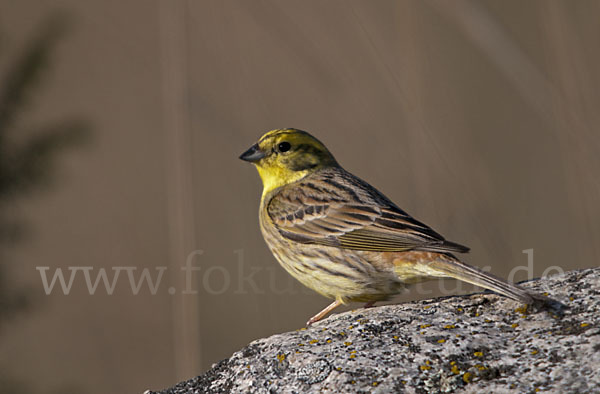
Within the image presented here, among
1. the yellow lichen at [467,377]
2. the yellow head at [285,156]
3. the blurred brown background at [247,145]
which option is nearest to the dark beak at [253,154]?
the yellow head at [285,156]

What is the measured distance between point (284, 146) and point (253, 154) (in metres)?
0.18

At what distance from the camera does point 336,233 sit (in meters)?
3.22

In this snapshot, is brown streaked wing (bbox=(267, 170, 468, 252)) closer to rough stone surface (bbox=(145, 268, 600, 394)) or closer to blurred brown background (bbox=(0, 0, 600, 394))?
blurred brown background (bbox=(0, 0, 600, 394))

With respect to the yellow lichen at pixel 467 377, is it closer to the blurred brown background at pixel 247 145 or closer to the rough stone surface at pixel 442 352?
the rough stone surface at pixel 442 352

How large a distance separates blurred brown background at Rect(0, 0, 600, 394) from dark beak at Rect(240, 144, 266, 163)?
0.14 meters

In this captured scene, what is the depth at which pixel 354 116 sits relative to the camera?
12.9 ft

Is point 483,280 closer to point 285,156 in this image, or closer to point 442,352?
point 442,352

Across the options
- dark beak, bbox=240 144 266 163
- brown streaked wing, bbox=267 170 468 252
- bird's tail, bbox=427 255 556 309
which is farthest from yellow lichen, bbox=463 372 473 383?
dark beak, bbox=240 144 266 163

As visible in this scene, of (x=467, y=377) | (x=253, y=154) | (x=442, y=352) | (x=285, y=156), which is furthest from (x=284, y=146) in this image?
(x=467, y=377)

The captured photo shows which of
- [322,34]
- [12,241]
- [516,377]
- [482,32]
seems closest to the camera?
[516,377]

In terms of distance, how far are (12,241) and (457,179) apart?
7.16 feet

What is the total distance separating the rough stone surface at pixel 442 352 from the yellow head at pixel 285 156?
5.03ft

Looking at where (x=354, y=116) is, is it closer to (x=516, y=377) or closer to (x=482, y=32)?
(x=482, y=32)

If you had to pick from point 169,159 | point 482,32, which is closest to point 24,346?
point 169,159
